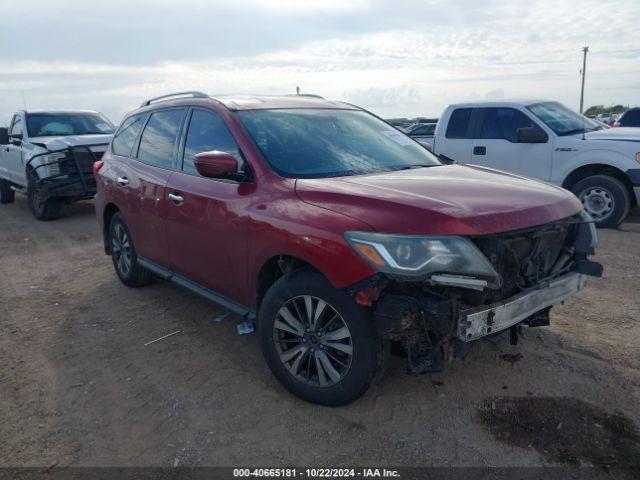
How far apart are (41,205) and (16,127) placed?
2579 millimetres

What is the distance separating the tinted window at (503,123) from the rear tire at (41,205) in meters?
7.72

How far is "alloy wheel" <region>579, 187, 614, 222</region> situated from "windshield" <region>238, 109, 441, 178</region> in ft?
14.7

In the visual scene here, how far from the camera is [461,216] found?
9.07ft

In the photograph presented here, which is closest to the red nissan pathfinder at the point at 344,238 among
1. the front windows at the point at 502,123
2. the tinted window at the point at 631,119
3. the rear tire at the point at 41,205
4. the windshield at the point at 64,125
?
the front windows at the point at 502,123

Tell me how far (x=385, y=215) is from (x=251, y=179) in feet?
3.62

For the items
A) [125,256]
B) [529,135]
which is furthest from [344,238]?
[529,135]

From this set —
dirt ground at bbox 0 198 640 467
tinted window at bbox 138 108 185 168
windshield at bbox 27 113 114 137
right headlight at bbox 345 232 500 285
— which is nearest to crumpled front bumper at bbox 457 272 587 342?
right headlight at bbox 345 232 500 285

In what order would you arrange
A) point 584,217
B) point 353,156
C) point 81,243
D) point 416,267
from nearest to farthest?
point 416,267, point 584,217, point 353,156, point 81,243

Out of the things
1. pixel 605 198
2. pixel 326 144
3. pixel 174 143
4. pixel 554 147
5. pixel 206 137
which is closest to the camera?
pixel 326 144

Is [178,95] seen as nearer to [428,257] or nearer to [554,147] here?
[428,257]

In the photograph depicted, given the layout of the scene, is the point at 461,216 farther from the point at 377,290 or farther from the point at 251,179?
the point at 251,179

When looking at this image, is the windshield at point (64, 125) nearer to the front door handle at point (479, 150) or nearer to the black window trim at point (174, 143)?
the black window trim at point (174, 143)

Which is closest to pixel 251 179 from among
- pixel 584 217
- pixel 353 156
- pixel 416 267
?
pixel 353 156

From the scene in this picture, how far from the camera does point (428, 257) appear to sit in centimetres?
269
